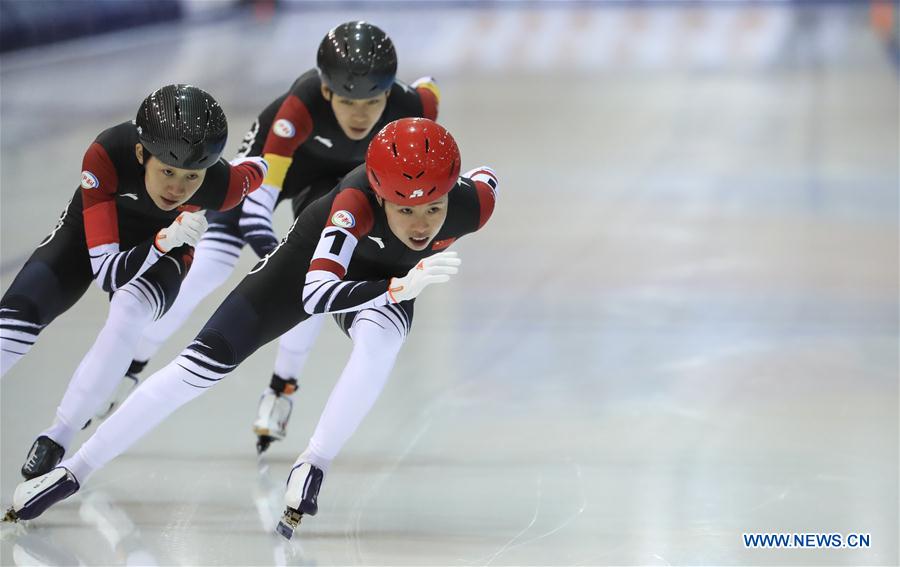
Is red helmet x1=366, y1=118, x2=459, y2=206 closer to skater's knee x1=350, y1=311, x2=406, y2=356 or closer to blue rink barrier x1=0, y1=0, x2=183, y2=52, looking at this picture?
skater's knee x1=350, y1=311, x2=406, y2=356

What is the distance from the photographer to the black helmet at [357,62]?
451 centimetres

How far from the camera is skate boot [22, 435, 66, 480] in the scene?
4094 mm

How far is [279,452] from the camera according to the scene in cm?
467

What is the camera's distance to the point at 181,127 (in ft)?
12.4

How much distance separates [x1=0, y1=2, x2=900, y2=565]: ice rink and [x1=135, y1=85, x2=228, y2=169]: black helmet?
127 cm

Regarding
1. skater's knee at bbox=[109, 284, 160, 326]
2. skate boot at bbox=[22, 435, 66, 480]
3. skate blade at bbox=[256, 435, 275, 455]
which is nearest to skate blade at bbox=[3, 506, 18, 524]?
skate boot at bbox=[22, 435, 66, 480]

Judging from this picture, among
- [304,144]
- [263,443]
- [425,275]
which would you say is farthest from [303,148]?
[425,275]

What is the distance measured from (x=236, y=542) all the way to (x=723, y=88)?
34.1 ft

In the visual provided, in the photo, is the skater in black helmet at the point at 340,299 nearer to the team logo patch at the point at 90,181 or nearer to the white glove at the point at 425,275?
the white glove at the point at 425,275

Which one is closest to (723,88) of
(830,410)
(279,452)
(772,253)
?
(772,253)

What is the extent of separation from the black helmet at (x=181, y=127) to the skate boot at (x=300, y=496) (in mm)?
1091

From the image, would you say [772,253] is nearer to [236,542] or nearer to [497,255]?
[497,255]

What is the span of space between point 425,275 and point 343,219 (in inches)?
16.6

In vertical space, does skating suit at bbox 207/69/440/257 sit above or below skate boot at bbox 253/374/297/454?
above
